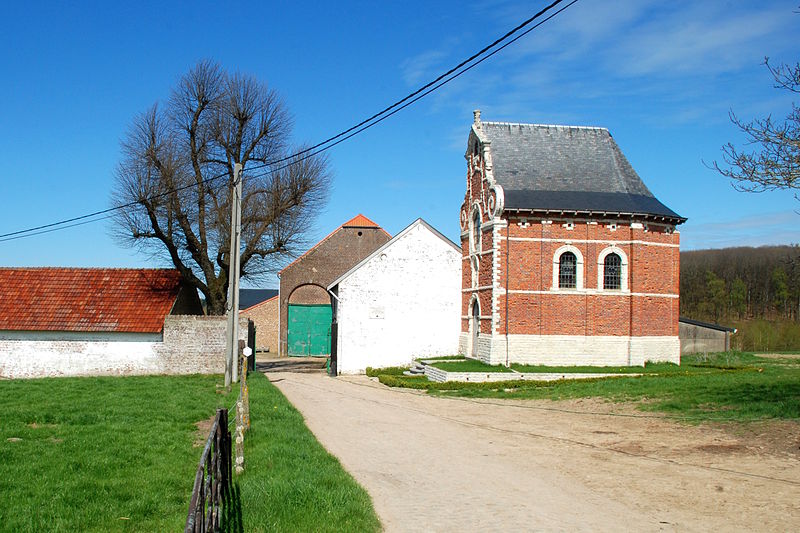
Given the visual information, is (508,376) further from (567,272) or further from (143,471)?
(143,471)

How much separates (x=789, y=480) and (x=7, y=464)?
10.8 metres

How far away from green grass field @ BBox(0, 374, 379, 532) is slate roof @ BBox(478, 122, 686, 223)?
15.5 meters

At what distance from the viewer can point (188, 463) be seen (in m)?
10.7

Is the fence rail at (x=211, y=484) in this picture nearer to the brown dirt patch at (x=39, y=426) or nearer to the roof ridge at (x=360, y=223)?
the brown dirt patch at (x=39, y=426)

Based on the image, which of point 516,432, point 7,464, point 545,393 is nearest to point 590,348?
point 545,393

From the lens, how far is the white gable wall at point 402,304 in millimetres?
30188

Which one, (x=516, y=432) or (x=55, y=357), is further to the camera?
(x=55, y=357)

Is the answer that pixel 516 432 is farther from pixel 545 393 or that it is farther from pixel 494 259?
pixel 494 259

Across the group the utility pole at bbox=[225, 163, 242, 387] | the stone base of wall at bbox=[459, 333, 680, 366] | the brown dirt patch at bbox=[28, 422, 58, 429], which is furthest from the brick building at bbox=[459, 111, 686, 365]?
the brown dirt patch at bbox=[28, 422, 58, 429]

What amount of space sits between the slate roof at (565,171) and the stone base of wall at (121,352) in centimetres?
1269

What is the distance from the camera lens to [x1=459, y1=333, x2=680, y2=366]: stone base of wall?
27344 millimetres

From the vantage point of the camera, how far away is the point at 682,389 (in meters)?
19.3

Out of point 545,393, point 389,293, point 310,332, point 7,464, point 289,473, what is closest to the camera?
point 289,473

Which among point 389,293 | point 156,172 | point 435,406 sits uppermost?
point 156,172
